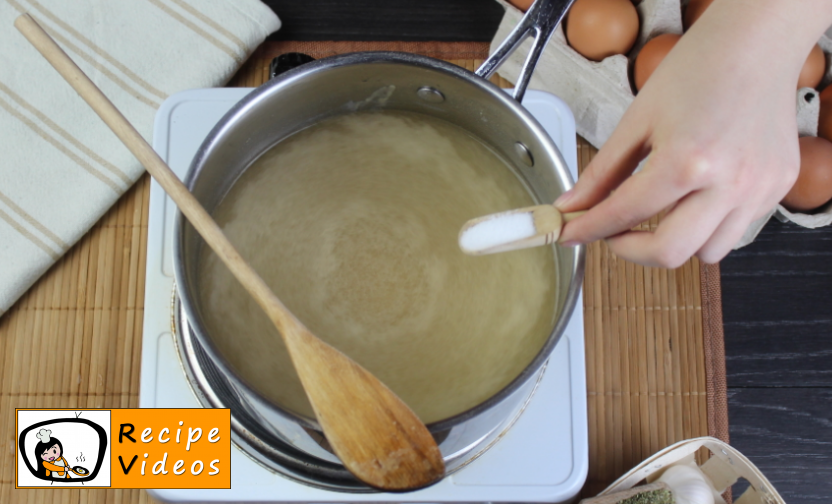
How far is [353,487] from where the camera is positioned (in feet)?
1.81

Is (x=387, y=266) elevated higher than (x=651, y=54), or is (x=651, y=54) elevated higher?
(x=651, y=54)

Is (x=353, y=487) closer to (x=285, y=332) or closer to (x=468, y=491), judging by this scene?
(x=468, y=491)

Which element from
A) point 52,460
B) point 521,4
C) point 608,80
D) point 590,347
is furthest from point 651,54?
point 52,460

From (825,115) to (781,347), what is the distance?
0.29 metres

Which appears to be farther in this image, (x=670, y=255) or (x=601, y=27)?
(x=601, y=27)

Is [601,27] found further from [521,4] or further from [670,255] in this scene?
[670,255]

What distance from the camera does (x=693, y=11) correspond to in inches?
27.5

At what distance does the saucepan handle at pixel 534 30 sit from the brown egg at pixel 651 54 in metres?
0.21

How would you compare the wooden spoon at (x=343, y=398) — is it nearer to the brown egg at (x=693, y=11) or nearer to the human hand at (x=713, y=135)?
the human hand at (x=713, y=135)

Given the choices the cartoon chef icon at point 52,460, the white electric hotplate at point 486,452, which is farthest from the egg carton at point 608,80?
the cartoon chef icon at point 52,460

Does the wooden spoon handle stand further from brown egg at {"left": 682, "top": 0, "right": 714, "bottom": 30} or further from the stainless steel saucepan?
brown egg at {"left": 682, "top": 0, "right": 714, "bottom": 30}

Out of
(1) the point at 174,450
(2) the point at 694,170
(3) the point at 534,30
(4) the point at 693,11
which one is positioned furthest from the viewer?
(4) the point at 693,11

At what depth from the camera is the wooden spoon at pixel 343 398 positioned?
1.29ft

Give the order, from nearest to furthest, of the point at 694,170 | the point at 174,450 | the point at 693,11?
the point at 694,170 < the point at 174,450 < the point at 693,11
